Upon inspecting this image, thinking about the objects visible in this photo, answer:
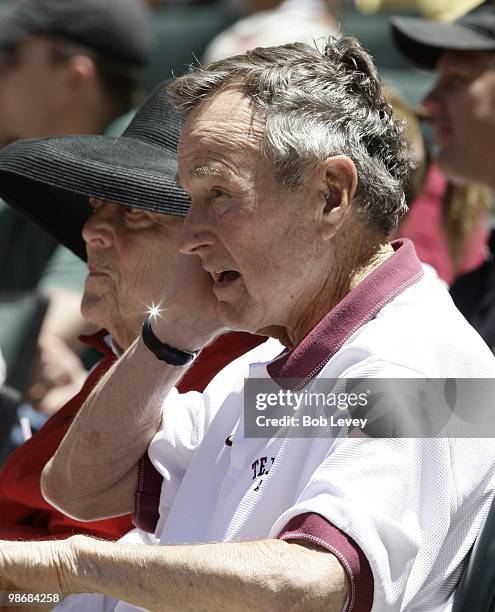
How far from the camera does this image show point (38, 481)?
7.76 feet

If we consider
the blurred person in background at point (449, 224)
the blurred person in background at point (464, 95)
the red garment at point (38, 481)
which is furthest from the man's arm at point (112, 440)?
the blurred person in background at point (449, 224)

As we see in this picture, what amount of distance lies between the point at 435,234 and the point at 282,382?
7.97ft

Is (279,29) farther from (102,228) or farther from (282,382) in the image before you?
(282,382)

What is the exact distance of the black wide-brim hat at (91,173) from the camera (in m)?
2.37

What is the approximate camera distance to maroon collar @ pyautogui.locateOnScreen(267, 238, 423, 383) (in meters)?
1.79

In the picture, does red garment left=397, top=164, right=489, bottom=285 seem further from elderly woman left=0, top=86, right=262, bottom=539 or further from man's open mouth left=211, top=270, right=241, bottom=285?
man's open mouth left=211, top=270, right=241, bottom=285

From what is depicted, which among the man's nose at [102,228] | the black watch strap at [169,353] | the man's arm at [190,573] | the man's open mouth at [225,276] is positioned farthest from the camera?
the man's nose at [102,228]

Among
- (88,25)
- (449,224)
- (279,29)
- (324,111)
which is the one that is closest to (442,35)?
(449,224)

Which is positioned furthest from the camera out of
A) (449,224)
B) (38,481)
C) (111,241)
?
(449,224)

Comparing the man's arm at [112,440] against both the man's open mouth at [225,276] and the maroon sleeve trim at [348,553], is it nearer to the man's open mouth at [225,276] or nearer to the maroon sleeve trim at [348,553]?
the man's open mouth at [225,276]

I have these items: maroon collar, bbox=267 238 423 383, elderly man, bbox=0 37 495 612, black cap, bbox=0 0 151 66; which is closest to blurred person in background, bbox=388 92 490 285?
black cap, bbox=0 0 151 66

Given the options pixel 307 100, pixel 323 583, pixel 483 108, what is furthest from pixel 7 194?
pixel 483 108

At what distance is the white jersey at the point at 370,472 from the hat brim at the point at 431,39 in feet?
6.51

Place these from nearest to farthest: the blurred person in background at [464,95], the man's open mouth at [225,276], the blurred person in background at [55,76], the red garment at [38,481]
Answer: the man's open mouth at [225,276], the red garment at [38,481], the blurred person in background at [464,95], the blurred person in background at [55,76]
